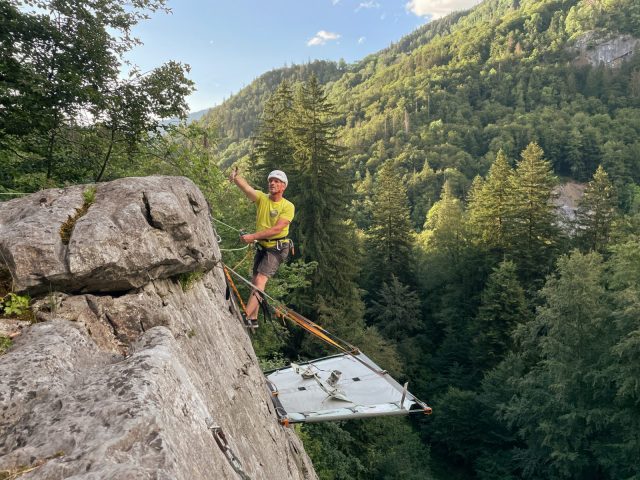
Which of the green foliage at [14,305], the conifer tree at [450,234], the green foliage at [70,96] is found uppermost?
the green foliage at [70,96]

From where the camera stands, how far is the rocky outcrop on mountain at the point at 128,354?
207 centimetres

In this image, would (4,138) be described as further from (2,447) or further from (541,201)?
(541,201)

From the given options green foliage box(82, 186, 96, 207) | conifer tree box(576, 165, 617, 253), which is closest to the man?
green foliage box(82, 186, 96, 207)

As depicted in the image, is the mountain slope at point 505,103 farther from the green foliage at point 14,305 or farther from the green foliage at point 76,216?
the green foliage at point 14,305

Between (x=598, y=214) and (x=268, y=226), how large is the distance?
39.6m

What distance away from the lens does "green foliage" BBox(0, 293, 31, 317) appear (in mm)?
3080

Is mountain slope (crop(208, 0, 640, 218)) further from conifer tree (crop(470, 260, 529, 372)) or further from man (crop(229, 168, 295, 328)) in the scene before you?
man (crop(229, 168, 295, 328))

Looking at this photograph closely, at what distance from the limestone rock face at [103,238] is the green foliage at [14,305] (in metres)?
0.07

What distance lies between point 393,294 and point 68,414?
34.9m

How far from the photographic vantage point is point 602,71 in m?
130

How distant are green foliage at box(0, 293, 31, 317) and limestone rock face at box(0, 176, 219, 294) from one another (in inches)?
2.9

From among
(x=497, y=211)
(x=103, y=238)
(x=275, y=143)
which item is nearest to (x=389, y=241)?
(x=497, y=211)

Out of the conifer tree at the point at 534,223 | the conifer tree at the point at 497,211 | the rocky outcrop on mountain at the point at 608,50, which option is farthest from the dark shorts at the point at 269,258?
the rocky outcrop on mountain at the point at 608,50

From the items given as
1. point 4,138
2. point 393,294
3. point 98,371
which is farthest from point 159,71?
point 393,294
